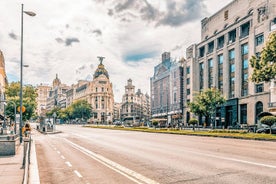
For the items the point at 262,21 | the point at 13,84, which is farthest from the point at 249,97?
the point at 13,84

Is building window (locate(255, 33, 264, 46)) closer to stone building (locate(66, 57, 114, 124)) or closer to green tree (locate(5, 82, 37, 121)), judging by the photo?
green tree (locate(5, 82, 37, 121))

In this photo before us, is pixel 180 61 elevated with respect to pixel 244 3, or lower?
lower

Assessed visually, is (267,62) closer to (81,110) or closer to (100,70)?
(81,110)

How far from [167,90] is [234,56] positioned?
4606 cm

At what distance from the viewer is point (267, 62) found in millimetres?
32406

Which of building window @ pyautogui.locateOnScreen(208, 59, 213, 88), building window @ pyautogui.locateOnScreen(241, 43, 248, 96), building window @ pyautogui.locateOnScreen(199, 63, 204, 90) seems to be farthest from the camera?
building window @ pyautogui.locateOnScreen(199, 63, 204, 90)

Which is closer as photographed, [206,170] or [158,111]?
[206,170]

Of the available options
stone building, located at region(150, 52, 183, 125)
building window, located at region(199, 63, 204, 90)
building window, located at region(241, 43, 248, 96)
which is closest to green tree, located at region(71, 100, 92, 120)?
stone building, located at region(150, 52, 183, 125)

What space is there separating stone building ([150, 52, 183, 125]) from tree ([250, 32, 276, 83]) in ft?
156

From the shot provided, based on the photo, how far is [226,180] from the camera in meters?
9.07

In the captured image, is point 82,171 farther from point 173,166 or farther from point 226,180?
point 226,180

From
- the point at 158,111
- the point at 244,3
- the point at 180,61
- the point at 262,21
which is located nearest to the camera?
the point at 262,21

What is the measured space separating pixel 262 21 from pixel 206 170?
49.6 metres

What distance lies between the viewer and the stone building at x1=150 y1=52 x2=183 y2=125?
93438mm
